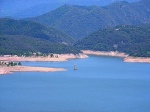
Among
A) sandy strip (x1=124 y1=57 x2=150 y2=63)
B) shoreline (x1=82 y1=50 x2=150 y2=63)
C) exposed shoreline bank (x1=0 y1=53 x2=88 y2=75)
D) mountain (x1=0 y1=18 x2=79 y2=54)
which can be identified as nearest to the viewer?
exposed shoreline bank (x1=0 y1=53 x2=88 y2=75)

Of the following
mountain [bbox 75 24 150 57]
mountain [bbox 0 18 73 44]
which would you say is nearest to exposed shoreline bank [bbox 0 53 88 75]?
mountain [bbox 75 24 150 57]

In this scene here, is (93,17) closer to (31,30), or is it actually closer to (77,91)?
(31,30)

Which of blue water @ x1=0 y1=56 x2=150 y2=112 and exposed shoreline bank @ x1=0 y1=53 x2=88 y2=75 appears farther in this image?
exposed shoreline bank @ x1=0 y1=53 x2=88 y2=75

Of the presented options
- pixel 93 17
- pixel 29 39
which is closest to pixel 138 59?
pixel 29 39

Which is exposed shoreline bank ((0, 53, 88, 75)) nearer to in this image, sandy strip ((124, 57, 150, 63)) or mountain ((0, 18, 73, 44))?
sandy strip ((124, 57, 150, 63))

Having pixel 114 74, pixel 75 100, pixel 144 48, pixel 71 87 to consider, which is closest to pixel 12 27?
pixel 144 48

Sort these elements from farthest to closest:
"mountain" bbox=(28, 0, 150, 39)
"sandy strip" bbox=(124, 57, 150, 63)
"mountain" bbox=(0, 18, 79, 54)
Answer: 1. "mountain" bbox=(28, 0, 150, 39)
2. "mountain" bbox=(0, 18, 79, 54)
3. "sandy strip" bbox=(124, 57, 150, 63)

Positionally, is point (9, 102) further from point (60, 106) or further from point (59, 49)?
point (59, 49)

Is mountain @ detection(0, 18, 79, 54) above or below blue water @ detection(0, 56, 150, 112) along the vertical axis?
above

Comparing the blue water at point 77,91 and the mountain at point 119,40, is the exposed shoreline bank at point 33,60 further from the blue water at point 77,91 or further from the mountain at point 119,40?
the mountain at point 119,40
